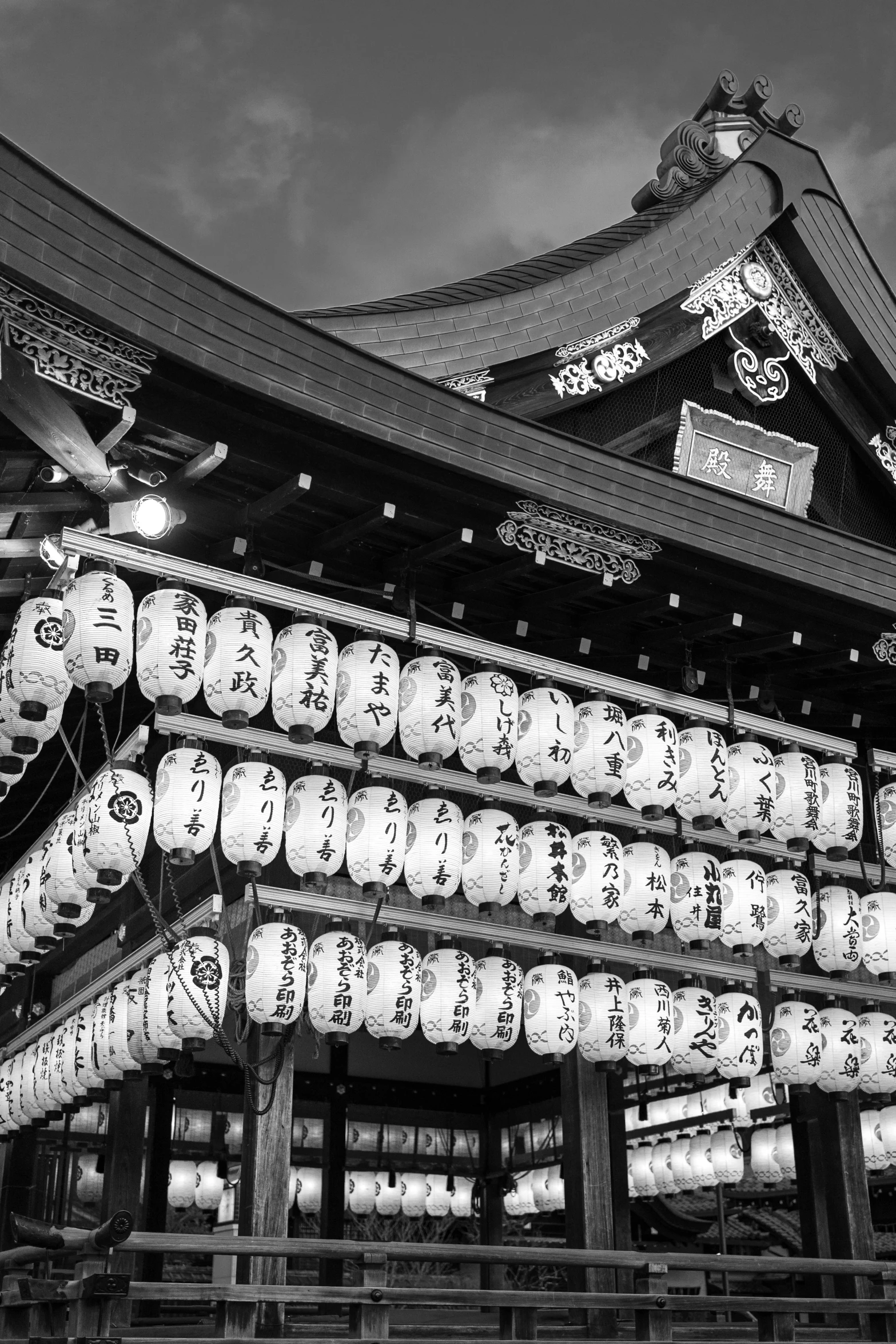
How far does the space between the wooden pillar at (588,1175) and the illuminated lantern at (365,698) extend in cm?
289

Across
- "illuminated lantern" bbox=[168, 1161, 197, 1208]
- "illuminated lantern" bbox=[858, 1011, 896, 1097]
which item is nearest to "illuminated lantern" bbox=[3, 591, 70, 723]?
"illuminated lantern" bbox=[858, 1011, 896, 1097]

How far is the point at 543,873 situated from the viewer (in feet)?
28.9

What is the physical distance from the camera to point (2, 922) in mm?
9758

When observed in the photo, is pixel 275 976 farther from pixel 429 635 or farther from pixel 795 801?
pixel 795 801

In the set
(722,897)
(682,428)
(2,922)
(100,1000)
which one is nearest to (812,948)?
(722,897)

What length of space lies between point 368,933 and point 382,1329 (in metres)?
2.52

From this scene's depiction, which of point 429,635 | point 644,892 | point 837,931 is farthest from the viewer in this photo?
point 837,931

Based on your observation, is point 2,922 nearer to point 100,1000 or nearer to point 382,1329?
point 100,1000

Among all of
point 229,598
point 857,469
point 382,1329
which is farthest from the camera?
point 857,469

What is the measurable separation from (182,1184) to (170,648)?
9.97 metres

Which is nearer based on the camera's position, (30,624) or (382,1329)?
(382,1329)

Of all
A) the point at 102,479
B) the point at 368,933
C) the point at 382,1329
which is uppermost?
the point at 102,479

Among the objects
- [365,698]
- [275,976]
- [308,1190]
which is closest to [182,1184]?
[308,1190]

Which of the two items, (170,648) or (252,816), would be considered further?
(252,816)
